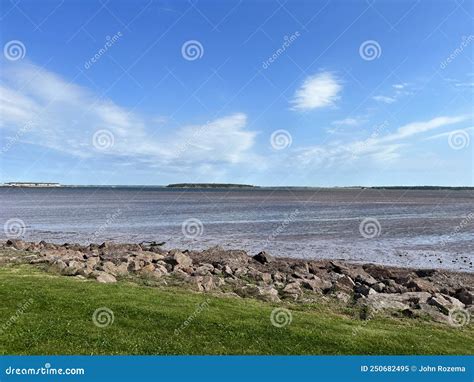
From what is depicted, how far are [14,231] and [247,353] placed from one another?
176 ft

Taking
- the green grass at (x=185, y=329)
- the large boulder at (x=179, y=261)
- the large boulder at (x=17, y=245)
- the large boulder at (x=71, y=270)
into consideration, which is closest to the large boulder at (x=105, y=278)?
the large boulder at (x=71, y=270)

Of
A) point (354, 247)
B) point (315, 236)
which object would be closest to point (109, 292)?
point (354, 247)

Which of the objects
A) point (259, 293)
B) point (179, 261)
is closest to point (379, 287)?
point (259, 293)

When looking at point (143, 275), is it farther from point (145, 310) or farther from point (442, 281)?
point (442, 281)

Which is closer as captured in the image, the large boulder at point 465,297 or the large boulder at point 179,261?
the large boulder at point 465,297

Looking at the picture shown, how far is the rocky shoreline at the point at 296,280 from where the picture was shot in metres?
20.8

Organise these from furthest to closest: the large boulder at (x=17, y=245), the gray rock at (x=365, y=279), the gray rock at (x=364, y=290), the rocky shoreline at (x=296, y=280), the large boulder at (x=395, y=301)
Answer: the large boulder at (x=17, y=245) < the gray rock at (x=365, y=279) < the gray rock at (x=364, y=290) < the rocky shoreline at (x=296, y=280) < the large boulder at (x=395, y=301)

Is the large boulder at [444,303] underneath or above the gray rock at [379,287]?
underneath

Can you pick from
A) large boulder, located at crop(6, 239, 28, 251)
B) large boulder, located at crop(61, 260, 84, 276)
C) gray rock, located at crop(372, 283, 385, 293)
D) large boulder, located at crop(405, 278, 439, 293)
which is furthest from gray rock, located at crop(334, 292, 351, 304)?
large boulder, located at crop(6, 239, 28, 251)

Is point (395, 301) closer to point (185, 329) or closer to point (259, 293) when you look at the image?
point (259, 293)

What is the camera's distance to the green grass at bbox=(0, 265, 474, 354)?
1327 cm

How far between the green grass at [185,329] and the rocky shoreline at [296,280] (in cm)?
260

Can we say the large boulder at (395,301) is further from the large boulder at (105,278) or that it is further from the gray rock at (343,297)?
the large boulder at (105,278)

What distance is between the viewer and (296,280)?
85.1 ft
